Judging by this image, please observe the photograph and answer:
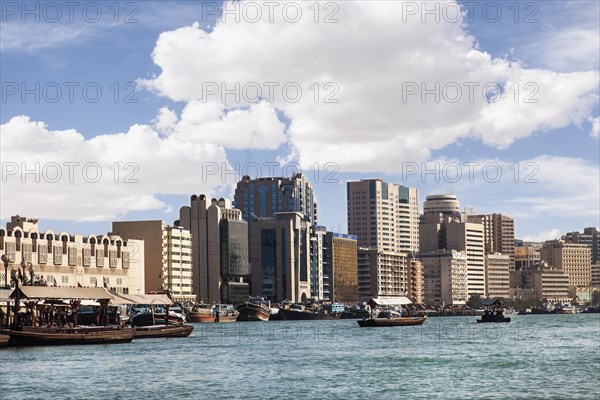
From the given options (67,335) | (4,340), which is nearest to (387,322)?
(67,335)

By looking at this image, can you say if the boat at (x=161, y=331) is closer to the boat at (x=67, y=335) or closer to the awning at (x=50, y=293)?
the boat at (x=67, y=335)

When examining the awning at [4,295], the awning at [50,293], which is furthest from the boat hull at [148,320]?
the awning at [50,293]

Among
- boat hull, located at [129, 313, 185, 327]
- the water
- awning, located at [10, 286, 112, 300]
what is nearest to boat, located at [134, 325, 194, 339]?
boat hull, located at [129, 313, 185, 327]

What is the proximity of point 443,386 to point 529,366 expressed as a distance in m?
17.2

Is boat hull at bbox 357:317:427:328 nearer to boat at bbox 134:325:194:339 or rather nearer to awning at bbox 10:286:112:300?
boat at bbox 134:325:194:339

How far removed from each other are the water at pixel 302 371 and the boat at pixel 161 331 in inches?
497

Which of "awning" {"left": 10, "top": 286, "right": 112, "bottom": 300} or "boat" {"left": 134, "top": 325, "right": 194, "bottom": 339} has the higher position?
"awning" {"left": 10, "top": 286, "right": 112, "bottom": 300}

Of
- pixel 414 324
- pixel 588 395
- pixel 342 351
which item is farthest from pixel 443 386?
pixel 414 324

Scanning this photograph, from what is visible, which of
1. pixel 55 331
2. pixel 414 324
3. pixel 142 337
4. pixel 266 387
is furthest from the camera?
pixel 414 324

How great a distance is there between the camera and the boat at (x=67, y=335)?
10394 cm

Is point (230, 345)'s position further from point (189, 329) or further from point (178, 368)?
point (178, 368)

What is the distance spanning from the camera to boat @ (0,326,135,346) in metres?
104

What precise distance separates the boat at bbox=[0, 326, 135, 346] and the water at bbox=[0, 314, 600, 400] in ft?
4.65

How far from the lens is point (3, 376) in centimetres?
7444
